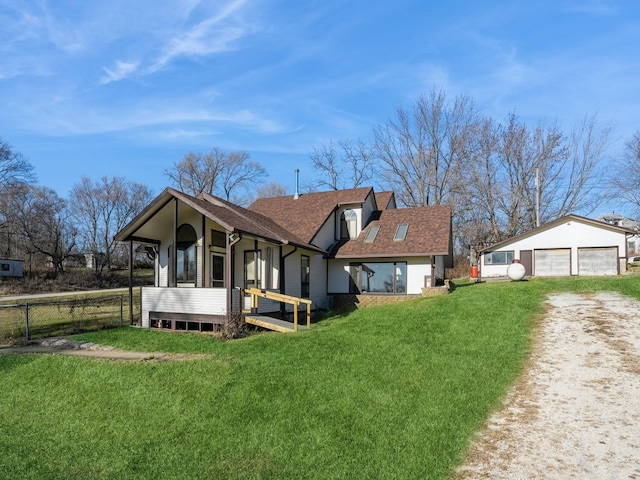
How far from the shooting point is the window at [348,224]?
73.0 ft

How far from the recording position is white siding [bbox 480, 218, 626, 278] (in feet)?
78.0

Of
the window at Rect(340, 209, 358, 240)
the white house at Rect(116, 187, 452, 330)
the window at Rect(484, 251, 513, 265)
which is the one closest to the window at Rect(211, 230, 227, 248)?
the white house at Rect(116, 187, 452, 330)

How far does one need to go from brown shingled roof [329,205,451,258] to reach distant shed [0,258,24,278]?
31454mm

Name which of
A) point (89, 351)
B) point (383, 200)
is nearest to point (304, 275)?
point (383, 200)

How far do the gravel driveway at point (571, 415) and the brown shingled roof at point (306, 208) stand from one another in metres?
11.4

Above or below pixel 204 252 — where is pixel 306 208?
above

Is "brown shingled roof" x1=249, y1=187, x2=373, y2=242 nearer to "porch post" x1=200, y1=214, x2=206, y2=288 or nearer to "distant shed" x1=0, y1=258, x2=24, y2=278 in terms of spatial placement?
"porch post" x1=200, y1=214, x2=206, y2=288

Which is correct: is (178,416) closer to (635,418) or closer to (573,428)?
(573,428)

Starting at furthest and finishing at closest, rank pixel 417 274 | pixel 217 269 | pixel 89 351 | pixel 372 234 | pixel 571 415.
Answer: pixel 372 234 < pixel 417 274 < pixel 217 269 < pixel 89 351 < pixel 571 415

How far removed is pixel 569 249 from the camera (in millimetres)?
24625

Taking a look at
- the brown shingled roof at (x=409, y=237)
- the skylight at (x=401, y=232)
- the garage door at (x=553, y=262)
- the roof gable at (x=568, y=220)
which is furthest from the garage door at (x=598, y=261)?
the skylight at (x=401, y=232)

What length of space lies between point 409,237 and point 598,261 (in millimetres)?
11417

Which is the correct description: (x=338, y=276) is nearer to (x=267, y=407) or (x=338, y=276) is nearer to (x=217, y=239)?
(x=217, y=239)

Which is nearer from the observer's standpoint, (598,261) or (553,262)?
(598,261)
